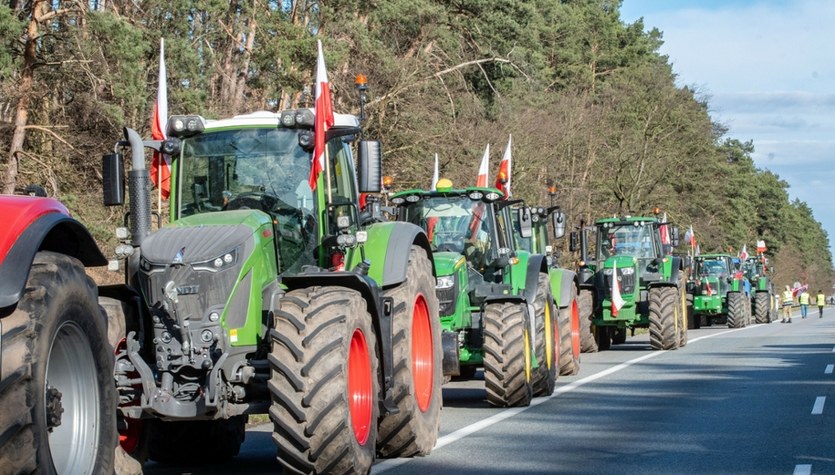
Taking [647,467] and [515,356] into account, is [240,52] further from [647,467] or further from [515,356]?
[647,467]

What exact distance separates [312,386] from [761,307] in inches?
1769

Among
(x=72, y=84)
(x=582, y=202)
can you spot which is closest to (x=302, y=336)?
(x=72, y=84)

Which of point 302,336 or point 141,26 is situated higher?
point 141,26

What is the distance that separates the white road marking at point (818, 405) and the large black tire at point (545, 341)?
3223 mm

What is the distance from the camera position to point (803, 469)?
10.2 metres

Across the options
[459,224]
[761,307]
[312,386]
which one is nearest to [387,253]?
[312,386]

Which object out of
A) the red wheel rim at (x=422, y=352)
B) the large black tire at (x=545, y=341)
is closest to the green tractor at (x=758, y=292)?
the large black tire at (x=545, y=341)

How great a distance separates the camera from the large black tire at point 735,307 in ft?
138

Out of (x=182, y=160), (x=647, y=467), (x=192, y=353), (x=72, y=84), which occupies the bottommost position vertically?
(x=647, y=467)

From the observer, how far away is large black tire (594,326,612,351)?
94.7ft

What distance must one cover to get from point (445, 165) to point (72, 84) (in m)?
15.0

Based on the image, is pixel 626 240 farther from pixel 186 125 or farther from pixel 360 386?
pixel 360 386

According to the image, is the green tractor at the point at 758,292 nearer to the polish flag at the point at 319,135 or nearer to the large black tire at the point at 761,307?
the large black tire at the point at 761,307

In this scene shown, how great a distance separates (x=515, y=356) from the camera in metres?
15.0
